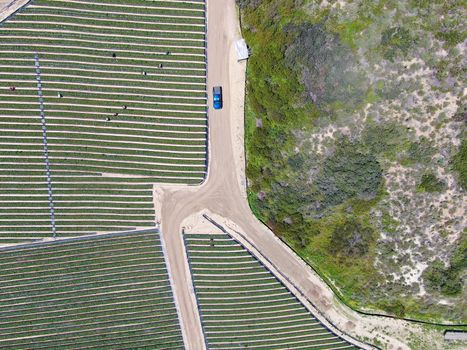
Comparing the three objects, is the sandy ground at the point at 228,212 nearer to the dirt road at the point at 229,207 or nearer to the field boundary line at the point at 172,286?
the dirt road at the point at 229,207

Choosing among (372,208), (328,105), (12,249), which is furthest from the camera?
(12,249)

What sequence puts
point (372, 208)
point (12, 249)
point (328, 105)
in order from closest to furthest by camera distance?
point (328, 105)
point (372, 208)
point (12, 249)

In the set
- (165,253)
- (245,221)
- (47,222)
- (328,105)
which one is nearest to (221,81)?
(328,105)

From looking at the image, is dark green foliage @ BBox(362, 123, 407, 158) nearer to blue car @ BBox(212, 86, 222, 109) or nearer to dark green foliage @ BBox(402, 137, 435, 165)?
dark green foliage @ BBox(402, 137, 435, 165)

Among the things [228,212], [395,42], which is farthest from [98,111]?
[395,42]

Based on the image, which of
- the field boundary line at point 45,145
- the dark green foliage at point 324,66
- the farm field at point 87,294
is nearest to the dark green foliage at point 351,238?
the dark green foliage at point 324,66

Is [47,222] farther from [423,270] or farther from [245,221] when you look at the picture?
[423,270]

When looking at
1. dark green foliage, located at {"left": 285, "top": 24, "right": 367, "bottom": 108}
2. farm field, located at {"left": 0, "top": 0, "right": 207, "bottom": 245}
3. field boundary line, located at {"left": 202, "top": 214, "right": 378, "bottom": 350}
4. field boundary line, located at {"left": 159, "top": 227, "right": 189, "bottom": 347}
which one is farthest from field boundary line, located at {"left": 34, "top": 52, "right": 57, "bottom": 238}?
dark green foliage, located at {"left": 285, "top": 24, "right": 367, "bottom": 108}

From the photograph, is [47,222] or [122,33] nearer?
[122,33]

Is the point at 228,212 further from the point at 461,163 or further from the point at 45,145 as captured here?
→ the point at 461,163
